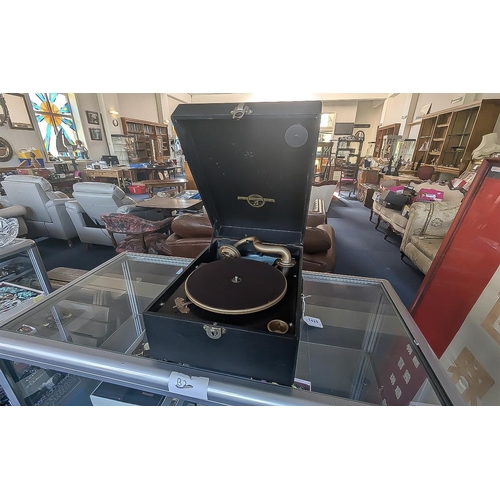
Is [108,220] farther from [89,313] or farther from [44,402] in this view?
[44,402]

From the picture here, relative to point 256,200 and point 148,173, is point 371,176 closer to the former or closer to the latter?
point 148,173

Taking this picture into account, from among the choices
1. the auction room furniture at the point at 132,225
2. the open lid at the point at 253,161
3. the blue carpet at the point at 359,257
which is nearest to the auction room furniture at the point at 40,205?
the blue carpet at the point at 359,257

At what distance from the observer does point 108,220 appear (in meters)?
2.16

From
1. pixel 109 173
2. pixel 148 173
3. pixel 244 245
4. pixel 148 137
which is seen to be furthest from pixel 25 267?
pixel 148 137

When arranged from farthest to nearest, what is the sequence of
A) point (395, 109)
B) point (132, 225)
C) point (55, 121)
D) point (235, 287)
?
point (395, 109), point (55, 121), point (132, 225), point (235, 287)

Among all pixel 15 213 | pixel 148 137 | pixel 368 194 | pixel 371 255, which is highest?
pixel 148 137

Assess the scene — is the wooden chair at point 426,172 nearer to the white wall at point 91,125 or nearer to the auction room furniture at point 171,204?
the auction room furniture at point 171,204

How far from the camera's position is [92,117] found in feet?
21.9

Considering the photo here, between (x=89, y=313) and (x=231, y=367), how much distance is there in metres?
0.80

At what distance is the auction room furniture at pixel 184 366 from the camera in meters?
0.52

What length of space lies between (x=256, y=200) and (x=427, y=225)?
7.92 ft

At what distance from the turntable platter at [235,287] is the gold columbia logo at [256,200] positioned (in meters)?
0.22

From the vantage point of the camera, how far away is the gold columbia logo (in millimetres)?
818

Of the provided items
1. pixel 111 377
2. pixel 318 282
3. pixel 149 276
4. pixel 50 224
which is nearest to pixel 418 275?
pixel 318 282
